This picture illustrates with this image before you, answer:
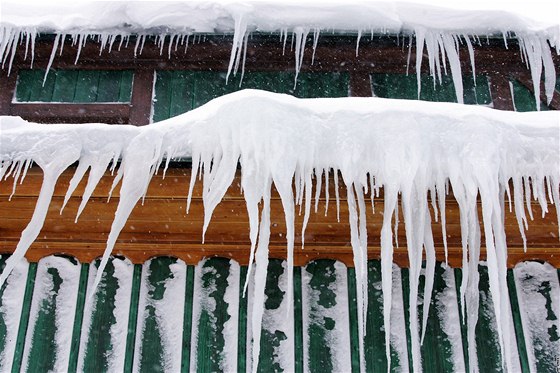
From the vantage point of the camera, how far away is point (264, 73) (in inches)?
192

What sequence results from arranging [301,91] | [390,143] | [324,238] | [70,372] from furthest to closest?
[301,91] → [324,238] → [70,372] → [390,143]

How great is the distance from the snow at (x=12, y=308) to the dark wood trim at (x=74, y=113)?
1.18m

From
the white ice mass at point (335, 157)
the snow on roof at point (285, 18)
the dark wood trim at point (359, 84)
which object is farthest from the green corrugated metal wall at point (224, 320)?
the snow on roof at point (285, 18)

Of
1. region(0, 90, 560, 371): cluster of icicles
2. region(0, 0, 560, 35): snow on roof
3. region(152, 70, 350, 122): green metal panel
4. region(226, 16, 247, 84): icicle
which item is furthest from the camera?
region(152, 70, 350, 122): green metal panel

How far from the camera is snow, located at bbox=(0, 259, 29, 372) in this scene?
11.6 feet

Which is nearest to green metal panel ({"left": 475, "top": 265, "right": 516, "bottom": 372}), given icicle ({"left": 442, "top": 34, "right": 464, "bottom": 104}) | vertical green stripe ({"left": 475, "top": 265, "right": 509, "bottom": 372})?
vertical green stripe ({"left": 475, "top": 265, "right": 509, "bottom": 372})

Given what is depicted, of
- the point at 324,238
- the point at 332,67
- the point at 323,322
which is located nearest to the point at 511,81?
the point at 332,67

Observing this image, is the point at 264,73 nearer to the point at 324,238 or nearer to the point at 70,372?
the point at 324,238

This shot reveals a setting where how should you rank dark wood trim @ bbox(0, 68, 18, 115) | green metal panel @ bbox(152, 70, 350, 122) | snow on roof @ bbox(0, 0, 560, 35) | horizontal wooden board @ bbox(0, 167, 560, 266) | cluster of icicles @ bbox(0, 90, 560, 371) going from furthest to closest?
green metal panel @ bbox(152, 70, 350, 122)
dark wood trim @ bbox(0, 68, 18, 115)
snow on roof @ bbox(0, 0, 560, 35)
horizontal wooden board @ bbox(0, 167, 560, 266)
cluster of icicles @ bbox(0, 90, 560, 371)

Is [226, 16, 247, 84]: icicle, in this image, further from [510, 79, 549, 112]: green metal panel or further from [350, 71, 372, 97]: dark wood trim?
[510, 79, 549, 112]: green metal panel

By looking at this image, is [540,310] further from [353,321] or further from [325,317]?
[325,317]

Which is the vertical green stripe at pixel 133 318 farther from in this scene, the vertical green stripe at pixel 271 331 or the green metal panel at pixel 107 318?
the vertical green stripe at pixel 271 331

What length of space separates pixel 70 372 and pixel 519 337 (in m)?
2.30

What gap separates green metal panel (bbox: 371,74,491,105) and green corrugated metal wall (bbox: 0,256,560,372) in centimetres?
146
